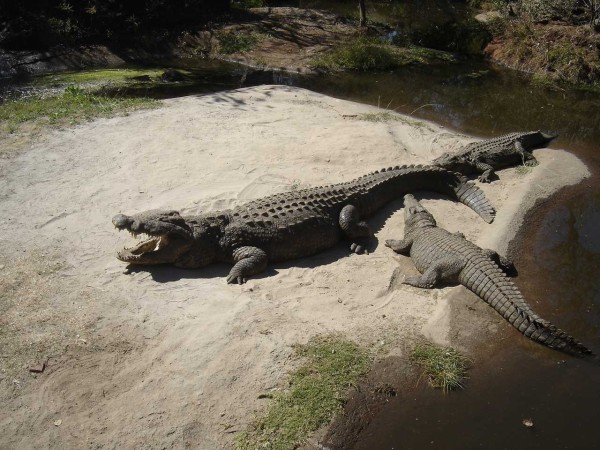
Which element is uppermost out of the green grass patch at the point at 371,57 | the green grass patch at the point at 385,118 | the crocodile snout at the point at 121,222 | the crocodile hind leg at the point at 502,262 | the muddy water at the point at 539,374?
the green grass patch at the point at 371,57

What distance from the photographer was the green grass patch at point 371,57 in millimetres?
15406

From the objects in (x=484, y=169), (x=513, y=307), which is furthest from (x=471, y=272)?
(x=484, y=169)

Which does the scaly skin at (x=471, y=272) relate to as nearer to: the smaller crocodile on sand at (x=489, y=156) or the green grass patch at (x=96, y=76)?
the smaller crocodile on sand at (x=489, y=156)

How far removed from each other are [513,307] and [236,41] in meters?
13.9

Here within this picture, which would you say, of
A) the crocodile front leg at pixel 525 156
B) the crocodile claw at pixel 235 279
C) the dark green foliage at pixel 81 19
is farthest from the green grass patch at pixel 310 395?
the dark green foliage at pixel 81 19

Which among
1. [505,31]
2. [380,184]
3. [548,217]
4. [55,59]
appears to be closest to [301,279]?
[380,184]

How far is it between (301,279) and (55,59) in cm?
1259

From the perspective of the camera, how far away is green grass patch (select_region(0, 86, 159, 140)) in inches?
376

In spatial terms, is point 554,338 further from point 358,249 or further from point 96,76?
point 96,76

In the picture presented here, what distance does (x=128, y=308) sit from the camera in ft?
18.0

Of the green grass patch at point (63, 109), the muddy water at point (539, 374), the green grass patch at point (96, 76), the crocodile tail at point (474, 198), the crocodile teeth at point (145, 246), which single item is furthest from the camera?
the green grass patch at point (96, 76)

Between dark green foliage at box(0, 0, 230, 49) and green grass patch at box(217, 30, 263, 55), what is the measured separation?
6.13 ft

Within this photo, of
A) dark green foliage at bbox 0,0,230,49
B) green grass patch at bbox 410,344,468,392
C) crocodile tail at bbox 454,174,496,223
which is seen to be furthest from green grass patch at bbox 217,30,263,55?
green grass patch at bbox 410,344,468,392

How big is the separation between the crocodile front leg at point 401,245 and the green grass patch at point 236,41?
37.4 ft
